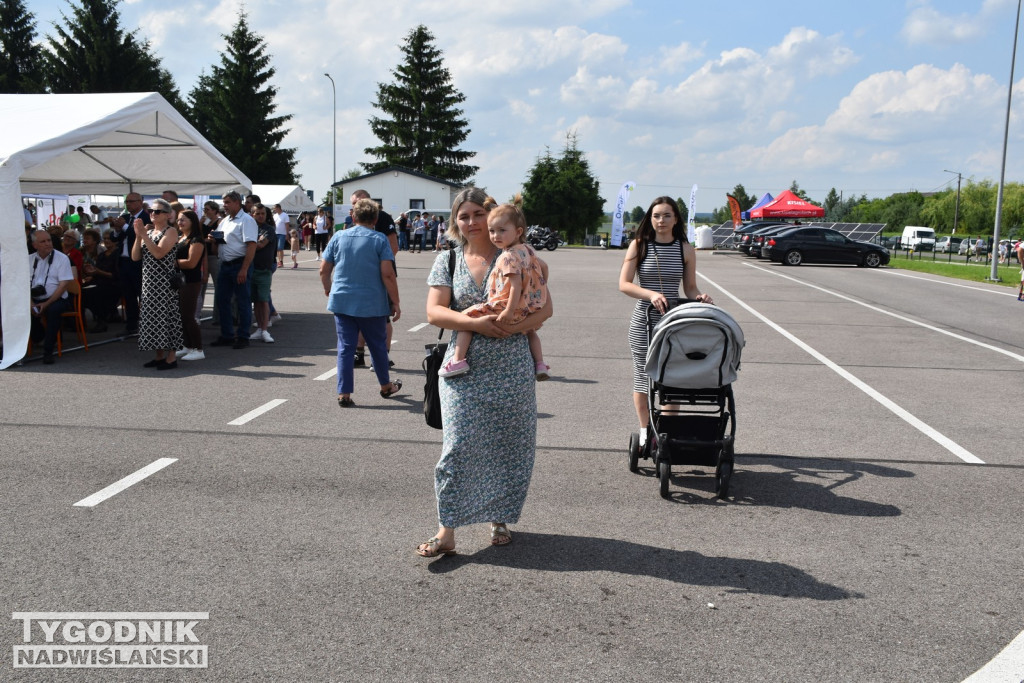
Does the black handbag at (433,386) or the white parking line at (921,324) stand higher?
the black handbag at (433,386)

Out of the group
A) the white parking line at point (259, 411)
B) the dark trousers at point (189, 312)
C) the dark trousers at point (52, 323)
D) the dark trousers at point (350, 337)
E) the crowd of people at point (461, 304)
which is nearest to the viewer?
the crowd of people at point (461, 304)

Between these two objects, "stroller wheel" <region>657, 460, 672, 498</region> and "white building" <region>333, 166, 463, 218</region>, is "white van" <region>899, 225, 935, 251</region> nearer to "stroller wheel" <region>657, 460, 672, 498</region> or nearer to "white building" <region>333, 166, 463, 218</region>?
"white building" <region>333, 166, 463, 218</region>

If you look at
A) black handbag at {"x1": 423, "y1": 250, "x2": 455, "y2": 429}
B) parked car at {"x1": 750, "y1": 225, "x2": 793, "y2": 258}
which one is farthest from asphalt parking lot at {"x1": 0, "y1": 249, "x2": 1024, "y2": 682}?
parked car at {"x1": 750, "y1": 225, "x2": 793, "y2": 258}

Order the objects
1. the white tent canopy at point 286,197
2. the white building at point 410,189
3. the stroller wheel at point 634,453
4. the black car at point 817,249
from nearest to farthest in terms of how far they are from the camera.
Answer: the stroller wheel at point 634,453 < the black car at point 817,249 < the white tent canopy at point 286,197 < the white building at point 410,189

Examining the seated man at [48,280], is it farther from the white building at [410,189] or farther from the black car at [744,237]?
the white building at [410,189]

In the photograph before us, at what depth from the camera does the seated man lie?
10539 mm

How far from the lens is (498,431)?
14.5ft

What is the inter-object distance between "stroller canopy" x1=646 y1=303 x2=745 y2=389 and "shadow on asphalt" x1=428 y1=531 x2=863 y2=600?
1.15 m

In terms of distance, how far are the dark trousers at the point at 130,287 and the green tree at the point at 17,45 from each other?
165 feet

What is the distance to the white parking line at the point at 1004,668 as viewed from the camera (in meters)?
3.24

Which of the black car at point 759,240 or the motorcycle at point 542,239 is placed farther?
the motorcycle at point 542,239

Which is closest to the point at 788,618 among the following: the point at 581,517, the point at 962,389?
the point at 581,517

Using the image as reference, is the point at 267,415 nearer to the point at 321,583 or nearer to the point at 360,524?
the point at 360,524

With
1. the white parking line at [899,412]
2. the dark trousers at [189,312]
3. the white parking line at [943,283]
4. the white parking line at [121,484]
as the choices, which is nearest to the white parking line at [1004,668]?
the white parking line at [899,412]
